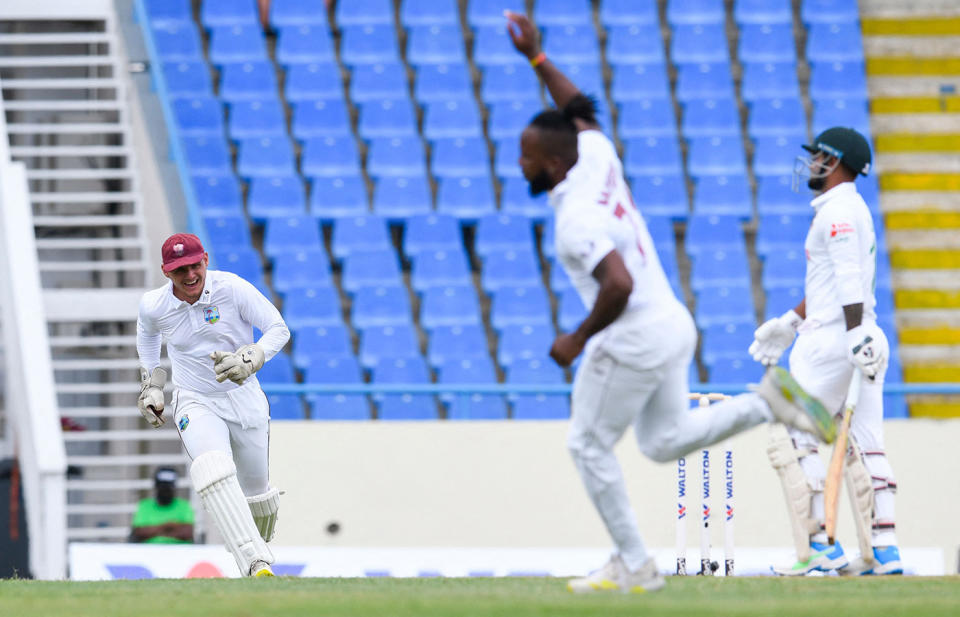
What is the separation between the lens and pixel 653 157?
15.7 meters

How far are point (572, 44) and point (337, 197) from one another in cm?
349

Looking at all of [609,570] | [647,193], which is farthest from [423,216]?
[609,570]

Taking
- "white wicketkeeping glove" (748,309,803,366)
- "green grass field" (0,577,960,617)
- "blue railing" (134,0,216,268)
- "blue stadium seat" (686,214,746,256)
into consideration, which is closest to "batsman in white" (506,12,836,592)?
"green grass field" (0,577,960,617)

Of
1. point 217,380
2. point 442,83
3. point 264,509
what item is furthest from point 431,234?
point 217,380

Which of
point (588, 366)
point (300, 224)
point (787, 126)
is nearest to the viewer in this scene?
point (588, 366)

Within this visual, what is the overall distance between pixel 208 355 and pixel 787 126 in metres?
9.91

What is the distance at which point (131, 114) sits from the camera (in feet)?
49.9

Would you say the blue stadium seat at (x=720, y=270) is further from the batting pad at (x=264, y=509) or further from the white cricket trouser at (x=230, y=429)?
the white cricket trouser at (x=230, y=429)

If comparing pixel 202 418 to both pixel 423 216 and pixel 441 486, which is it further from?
pixel 423 216

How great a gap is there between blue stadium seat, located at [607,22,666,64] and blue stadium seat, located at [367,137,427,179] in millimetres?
2648

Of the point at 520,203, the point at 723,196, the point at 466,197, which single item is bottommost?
the point at 723,196

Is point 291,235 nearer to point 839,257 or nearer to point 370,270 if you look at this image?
point 370,270

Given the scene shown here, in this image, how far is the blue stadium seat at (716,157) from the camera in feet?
51.3

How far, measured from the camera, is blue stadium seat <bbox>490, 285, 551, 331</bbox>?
14.1 meters
